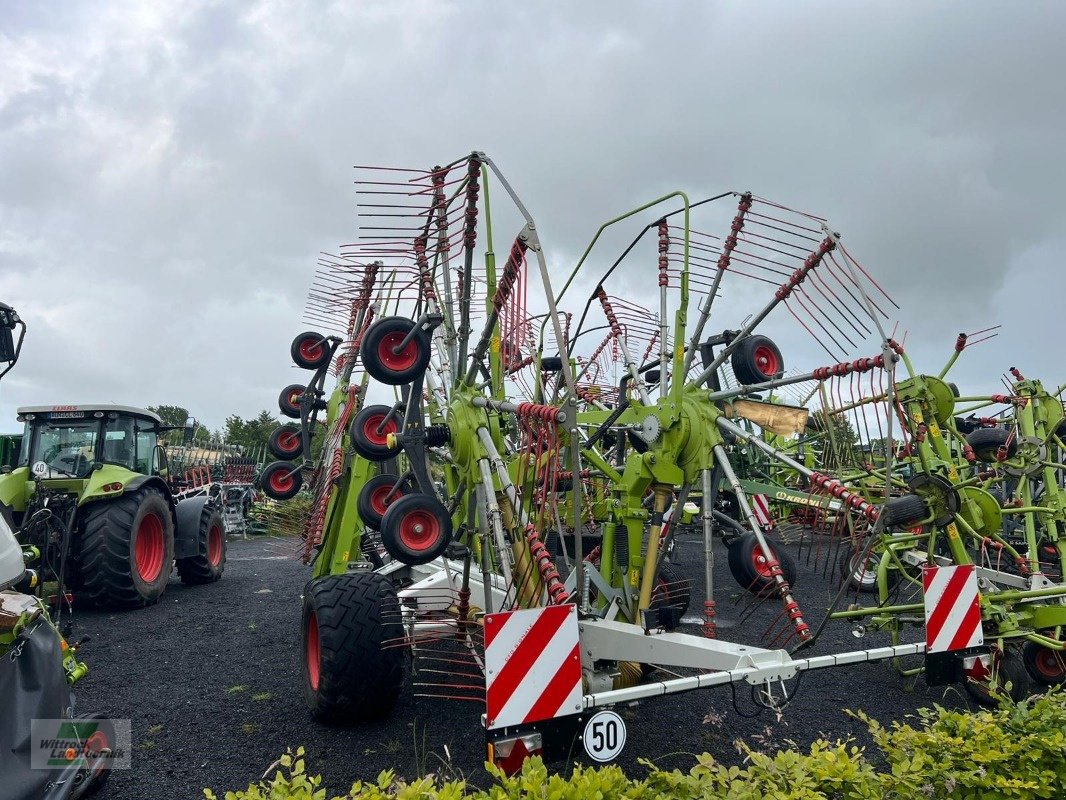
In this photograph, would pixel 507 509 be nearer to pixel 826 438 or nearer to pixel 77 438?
pixel 826 438

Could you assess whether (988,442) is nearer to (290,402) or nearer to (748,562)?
(748,562)

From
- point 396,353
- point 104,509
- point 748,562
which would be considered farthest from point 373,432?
point 104,509

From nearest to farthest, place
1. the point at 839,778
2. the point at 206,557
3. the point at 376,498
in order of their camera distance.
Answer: the point at 839,778 < the point at 376,498 < the point at 206,557

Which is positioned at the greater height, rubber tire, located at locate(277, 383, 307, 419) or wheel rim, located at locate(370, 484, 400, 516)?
rubber tire, located at locate(277, 383, 307, 419)

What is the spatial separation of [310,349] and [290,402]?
875mm

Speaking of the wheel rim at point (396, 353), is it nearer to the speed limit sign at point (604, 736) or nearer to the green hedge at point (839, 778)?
the speed limit sign at point (604, 736)

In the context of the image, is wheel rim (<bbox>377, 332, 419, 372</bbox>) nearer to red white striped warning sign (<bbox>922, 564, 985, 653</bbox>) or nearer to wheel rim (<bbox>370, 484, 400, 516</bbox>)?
wheel rim (<bbox>370, 484, 400, 516</bbox>)

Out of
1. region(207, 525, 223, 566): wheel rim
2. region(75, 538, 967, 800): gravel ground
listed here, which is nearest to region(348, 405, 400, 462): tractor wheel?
region(75, 538, 967, 800): gravel ground

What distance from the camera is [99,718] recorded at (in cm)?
350

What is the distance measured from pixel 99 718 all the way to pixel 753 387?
3.53m

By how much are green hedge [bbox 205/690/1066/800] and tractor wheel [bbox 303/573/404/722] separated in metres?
1.69

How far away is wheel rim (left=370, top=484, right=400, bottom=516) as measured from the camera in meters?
5.06

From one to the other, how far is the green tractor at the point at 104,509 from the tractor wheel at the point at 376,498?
3.59 m

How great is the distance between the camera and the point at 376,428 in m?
4.98
